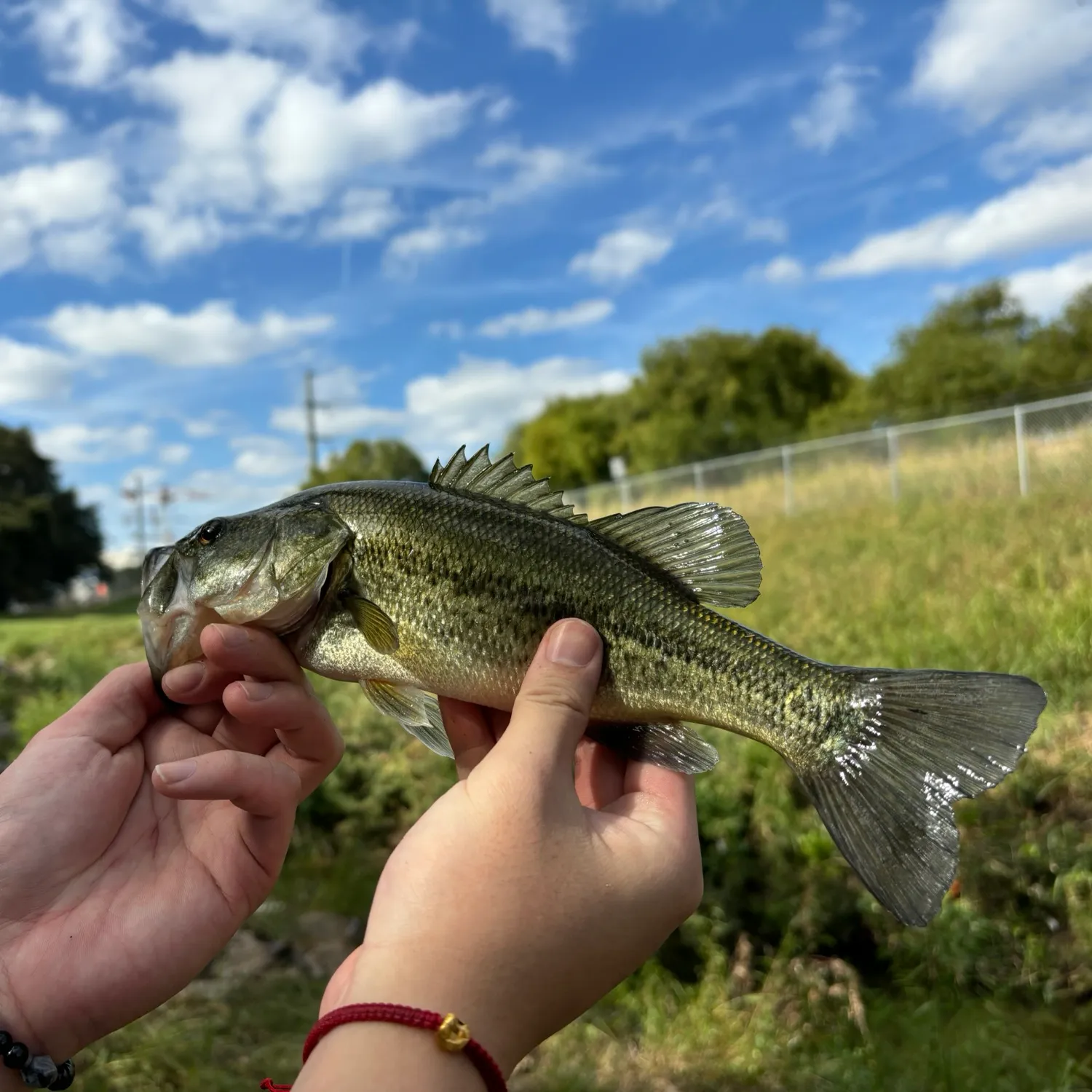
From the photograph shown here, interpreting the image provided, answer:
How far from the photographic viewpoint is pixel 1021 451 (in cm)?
1386

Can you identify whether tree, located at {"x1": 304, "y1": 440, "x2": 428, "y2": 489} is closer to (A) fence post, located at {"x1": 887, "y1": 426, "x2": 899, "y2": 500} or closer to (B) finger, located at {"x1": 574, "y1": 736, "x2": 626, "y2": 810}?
(A) fence post, located at {"x1": 887, "y1": 426, "x2": 899, "y2": 500}

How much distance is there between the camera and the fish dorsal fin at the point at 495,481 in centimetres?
269

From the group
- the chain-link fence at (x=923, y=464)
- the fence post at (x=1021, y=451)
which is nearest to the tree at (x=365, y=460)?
the chain-link fence at (x=923, y=464)

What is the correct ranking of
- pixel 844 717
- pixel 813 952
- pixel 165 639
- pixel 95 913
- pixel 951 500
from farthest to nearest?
pixel 951 500, pixel 813 952, pixel 165 639, pixel 95 913, pixel 844 717

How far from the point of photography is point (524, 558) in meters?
2.53

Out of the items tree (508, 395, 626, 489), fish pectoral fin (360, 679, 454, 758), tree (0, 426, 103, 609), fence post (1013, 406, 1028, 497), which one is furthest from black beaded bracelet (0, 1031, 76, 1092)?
tree (508, 395, 626, 489)

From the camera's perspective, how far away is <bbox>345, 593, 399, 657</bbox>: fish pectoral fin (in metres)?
2.65

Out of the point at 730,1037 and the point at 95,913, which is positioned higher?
the point at 95,913

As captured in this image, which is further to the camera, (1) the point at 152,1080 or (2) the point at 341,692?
(2) the point at 341,692

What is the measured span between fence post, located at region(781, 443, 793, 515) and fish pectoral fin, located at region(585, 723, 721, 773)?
59.0 feet

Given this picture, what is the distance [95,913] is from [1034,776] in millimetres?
5923

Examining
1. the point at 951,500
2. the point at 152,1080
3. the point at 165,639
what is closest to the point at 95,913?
the point at 165,639

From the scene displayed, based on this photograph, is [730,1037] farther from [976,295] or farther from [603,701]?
[976,295]

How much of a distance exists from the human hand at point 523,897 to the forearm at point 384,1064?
0.01m
